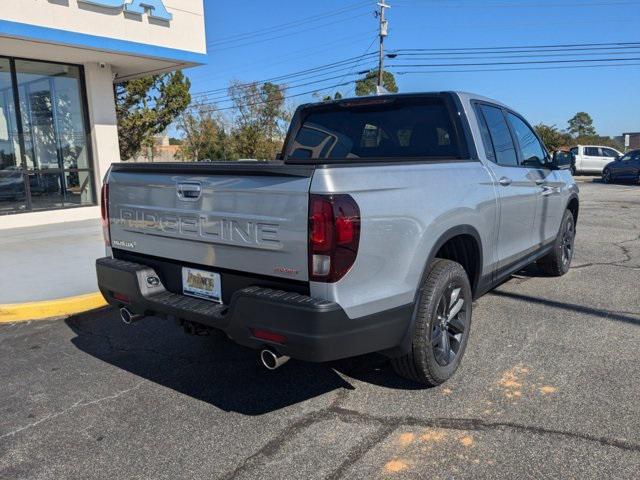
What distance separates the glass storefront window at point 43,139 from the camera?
435 inches

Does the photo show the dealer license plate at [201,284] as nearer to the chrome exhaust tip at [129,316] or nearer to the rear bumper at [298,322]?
the rear bumper at [298,322]

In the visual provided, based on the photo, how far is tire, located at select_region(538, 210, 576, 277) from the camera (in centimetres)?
625

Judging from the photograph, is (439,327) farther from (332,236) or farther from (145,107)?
(145,107)

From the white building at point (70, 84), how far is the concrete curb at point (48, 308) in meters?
6.24

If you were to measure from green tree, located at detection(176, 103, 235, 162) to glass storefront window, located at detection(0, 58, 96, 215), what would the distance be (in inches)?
1092

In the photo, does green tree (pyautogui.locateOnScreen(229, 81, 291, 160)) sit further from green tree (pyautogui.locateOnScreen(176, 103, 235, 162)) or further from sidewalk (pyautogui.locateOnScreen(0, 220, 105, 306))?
sidewalk (pyautogui.locateOnScreen(0, 220, 105, 306))

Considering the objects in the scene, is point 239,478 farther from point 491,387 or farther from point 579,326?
point 579,326

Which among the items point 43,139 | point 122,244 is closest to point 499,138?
point 122,244

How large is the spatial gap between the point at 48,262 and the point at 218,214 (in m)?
5.38

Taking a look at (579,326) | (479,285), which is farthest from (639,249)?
(479,285)

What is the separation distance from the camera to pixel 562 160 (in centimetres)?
611

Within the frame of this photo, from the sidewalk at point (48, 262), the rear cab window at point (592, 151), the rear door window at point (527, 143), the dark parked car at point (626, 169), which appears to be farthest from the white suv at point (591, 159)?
the sidewalk at point (48, 262)

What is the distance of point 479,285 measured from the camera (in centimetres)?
412

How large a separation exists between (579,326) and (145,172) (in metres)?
3.85
